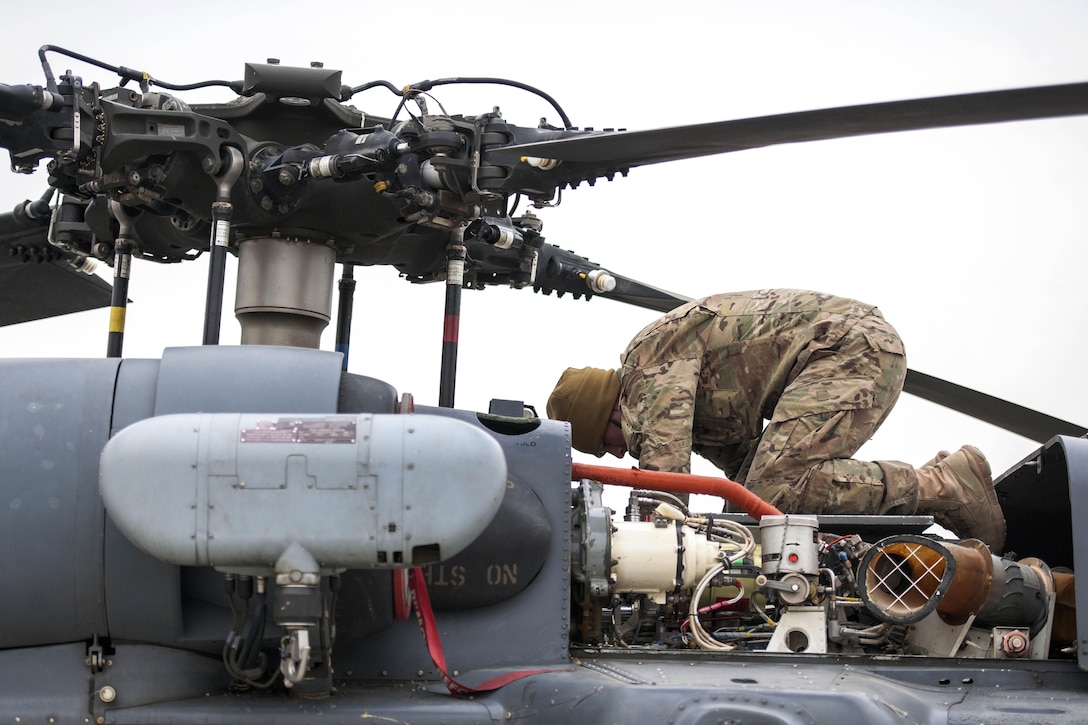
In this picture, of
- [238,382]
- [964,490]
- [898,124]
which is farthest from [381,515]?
[964,490]

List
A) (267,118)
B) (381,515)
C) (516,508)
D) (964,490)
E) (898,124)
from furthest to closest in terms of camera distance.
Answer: (267,118), (964,490), (516,508), (898,124), (381,515)

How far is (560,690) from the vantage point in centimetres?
482

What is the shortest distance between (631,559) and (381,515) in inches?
52.1

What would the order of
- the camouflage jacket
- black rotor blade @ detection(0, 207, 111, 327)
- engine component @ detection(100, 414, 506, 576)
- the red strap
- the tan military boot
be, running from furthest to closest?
black rotor blade @ detection(0, 207, 111, 327)
the camouflage jacket
the tan military boot
the red strap
engine component @ detection(100, 414, 506, 576)

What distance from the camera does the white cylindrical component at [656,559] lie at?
546 centimetres

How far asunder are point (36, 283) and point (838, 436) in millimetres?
4395

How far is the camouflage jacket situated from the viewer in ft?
22.1

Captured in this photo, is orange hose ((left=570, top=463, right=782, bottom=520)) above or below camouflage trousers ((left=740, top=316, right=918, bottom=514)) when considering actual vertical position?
below

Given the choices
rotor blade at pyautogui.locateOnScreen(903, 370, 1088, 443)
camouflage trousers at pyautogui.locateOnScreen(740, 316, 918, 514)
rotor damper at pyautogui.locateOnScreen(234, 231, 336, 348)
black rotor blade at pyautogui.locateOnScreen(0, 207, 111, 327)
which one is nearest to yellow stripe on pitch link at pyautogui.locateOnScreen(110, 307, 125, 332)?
rotor damper at pyautogui.locateOnScreen(234, 231, 336, 348)

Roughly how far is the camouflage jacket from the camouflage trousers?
110 millimetres

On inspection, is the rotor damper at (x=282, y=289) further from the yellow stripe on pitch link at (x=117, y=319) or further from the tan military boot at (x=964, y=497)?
the tan military boot at (x=964, y=497)

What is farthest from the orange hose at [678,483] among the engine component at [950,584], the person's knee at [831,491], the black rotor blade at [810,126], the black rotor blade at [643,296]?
the black rotor blade at [643,296]

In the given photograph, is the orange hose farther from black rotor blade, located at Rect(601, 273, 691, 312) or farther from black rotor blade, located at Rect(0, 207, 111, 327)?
black rotor blade, located at Rect(0, 207, 111, 327)

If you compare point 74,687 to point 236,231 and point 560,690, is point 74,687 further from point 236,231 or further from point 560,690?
point 236,231
